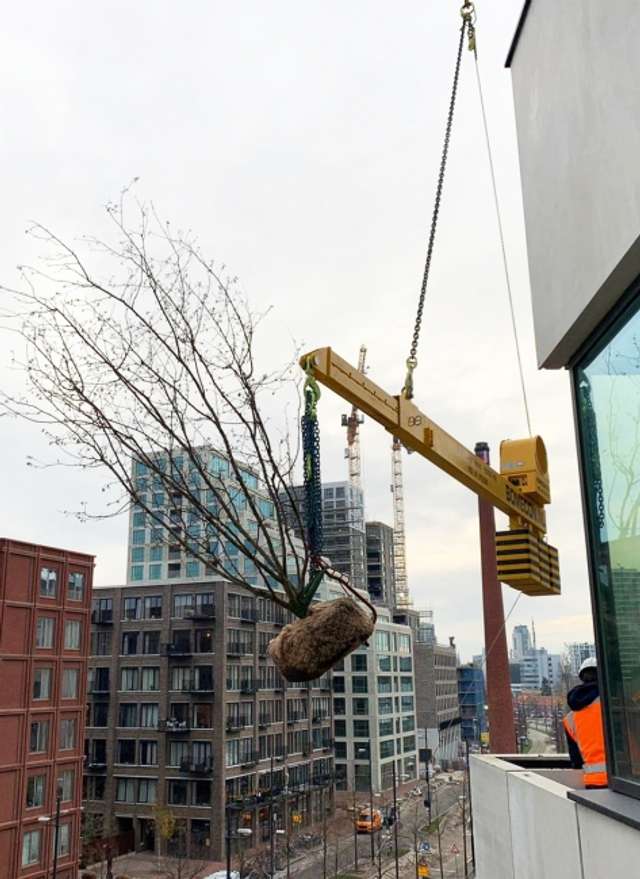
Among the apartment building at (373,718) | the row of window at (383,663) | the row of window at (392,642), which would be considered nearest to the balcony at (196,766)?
the apartment building at (373,718)

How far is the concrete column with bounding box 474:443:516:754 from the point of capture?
29344mm

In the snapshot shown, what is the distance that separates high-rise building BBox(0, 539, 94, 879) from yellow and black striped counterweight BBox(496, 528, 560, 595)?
26.7 m

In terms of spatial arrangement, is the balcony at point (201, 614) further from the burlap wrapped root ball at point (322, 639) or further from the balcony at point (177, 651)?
the burlap wrapped root ball at point (322, 639)

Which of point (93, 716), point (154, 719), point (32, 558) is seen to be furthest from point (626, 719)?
point (93, 716)

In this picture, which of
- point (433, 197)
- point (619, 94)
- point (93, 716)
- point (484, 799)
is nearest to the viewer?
point (619, 94)

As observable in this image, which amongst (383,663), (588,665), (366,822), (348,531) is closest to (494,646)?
(366,822)

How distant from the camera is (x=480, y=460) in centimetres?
894

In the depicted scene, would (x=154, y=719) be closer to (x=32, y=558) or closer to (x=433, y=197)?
(x=32, y=558)

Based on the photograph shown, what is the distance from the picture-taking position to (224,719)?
4378cm

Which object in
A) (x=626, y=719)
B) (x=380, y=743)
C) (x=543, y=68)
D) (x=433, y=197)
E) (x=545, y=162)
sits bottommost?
(x=380, y=743)

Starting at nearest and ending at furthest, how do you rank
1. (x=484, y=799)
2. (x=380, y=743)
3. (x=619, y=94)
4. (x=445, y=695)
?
1. (x=619, y=94)
2. (x=484, y=799)
3. (x=380, y=743)
4. (x=445, y=695)

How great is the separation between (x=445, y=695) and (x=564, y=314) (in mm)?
96818

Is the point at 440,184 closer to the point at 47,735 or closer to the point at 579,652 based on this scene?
the point at 47,735

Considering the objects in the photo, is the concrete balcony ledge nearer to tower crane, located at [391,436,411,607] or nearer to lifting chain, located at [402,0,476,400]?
lifting chain, located at [402,0,476,400]
